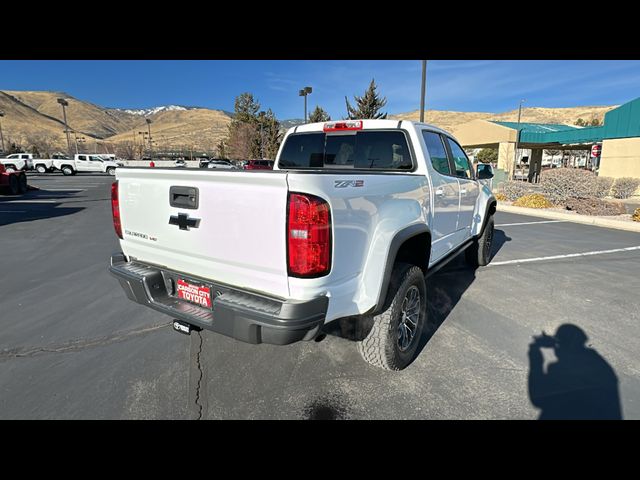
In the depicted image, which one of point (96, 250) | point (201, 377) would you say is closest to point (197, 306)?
point (201, 377)

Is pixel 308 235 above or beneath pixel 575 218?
above

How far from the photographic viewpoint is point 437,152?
372cm

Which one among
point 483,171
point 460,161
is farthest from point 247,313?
point 483,171

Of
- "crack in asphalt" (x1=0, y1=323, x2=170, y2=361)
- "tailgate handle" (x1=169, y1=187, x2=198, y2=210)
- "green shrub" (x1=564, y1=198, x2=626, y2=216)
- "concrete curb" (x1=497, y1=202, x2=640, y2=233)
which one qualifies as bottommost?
"crack in asphalt" (x1=0, y1=323, x2=170, y2=361)

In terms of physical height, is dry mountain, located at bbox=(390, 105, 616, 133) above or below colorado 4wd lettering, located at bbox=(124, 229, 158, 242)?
above

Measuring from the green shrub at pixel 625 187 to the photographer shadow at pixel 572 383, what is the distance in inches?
703

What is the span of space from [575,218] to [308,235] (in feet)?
39.3

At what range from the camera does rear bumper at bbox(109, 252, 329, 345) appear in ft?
6.41

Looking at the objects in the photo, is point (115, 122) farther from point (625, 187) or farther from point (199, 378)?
point (199, 378)

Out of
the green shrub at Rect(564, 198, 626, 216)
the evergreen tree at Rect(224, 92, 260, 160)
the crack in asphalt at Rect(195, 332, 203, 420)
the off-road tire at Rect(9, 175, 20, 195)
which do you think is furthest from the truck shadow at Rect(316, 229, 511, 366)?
the evergreen tree at Rect(224, 92, 260, 160)

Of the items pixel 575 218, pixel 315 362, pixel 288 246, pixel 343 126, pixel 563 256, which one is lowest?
pixel 315 362

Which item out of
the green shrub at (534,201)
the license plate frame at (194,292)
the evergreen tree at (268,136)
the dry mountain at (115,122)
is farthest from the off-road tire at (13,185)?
the dry mountain at (115,122)

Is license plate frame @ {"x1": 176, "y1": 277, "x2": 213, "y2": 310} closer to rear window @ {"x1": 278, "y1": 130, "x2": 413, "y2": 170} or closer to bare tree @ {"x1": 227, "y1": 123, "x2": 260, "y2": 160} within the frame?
rear window @ {"x1": 278, "y1": 130, "x2": 413, "y2": 170}
